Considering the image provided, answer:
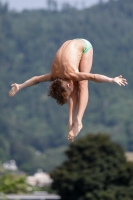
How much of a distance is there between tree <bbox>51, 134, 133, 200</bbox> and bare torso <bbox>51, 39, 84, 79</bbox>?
175 ft

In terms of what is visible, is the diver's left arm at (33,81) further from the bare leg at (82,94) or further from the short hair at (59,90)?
the bare leg at (82,94)

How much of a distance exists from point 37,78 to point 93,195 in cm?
5451

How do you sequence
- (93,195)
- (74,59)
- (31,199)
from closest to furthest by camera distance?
(74,59) → (93,195) → (31,199)

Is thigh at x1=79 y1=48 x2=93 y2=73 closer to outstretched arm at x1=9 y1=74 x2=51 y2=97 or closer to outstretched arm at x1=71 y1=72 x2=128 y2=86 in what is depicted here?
outstretched arm at x1=71 y1=72 x2=128 y2=86

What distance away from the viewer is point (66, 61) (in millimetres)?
17688

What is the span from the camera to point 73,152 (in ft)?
250

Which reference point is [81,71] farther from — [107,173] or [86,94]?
[107,173]

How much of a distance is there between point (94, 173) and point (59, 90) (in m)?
57.6

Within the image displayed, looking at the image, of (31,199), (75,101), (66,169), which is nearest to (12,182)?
(66,169)

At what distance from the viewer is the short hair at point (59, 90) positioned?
17.6 m

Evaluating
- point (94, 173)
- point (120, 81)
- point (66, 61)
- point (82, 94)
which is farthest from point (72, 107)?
point (94, 173)

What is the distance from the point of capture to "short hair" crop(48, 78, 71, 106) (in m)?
17.6

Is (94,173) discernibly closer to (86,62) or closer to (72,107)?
(72,107)

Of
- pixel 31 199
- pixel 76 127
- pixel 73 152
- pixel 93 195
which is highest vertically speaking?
pixel 31 199
